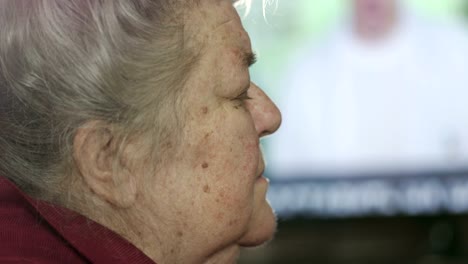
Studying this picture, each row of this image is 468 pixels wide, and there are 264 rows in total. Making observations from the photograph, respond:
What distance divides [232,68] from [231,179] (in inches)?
4.8

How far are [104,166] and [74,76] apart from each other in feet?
0.35

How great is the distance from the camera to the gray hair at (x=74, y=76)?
109 centimetres

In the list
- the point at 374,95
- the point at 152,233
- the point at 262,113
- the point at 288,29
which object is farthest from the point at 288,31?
the point at 152,233

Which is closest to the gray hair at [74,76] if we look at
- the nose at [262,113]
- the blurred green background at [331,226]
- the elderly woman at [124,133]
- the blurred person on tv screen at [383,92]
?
the elderly woman at [124,133]

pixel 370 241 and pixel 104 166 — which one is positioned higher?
pixel 104 166

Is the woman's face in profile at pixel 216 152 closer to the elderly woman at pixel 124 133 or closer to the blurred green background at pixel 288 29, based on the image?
the elderly woman at pixel 124 133

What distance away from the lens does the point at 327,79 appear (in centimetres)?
267

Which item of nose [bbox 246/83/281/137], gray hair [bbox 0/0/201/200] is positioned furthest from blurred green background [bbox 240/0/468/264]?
gray hair [bbox 0/0/201/200]

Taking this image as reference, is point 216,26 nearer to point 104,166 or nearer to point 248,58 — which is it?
point 248,58

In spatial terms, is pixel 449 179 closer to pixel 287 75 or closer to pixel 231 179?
pixel 287 75

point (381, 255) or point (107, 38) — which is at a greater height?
point (107, 38)

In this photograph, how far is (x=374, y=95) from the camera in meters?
2.66

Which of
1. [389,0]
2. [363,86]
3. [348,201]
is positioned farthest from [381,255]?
[389,0]

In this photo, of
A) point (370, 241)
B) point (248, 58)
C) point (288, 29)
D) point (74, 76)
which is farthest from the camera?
point (370, 241)
